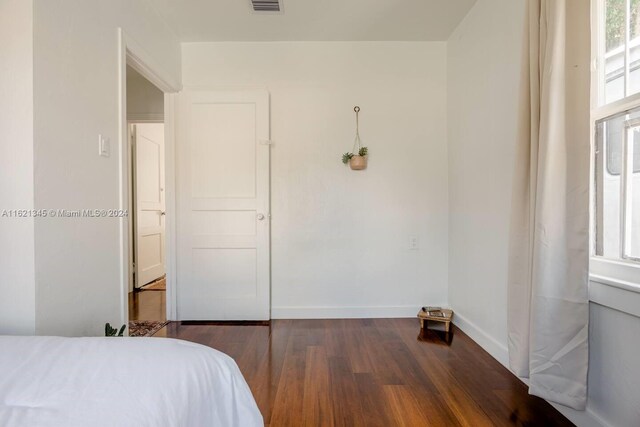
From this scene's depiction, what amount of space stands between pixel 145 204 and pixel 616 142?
4.45 metres

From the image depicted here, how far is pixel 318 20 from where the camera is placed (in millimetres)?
2500

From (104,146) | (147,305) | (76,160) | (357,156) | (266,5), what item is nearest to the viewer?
(76,160)

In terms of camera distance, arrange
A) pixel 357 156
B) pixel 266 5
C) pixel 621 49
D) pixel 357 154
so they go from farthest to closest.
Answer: pixel 357 154, pixel 357 156, pixel 266 5, pixel 621 49

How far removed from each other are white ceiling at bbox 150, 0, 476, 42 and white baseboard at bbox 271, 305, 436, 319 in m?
2.41

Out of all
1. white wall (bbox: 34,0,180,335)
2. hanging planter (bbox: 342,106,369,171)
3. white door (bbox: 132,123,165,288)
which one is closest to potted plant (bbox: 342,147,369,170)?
hanging planter (bbox: 342,106,369,171)

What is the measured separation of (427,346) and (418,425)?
0.89 m

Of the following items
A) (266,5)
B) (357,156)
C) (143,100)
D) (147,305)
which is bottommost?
(147,305)

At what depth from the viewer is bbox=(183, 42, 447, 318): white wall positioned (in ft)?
9.30

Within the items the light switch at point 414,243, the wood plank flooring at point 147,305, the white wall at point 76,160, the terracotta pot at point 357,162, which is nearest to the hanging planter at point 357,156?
the terracotta pot at point 357,162

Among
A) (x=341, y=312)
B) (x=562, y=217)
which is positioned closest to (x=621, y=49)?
(x=562, y=217)

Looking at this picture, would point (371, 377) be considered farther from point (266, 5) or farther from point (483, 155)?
point (266, 5)

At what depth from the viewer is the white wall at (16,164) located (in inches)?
52.5

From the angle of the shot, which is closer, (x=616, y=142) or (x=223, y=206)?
(x=616, y=142)

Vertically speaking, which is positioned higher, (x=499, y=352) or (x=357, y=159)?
(x=357, y=159)
